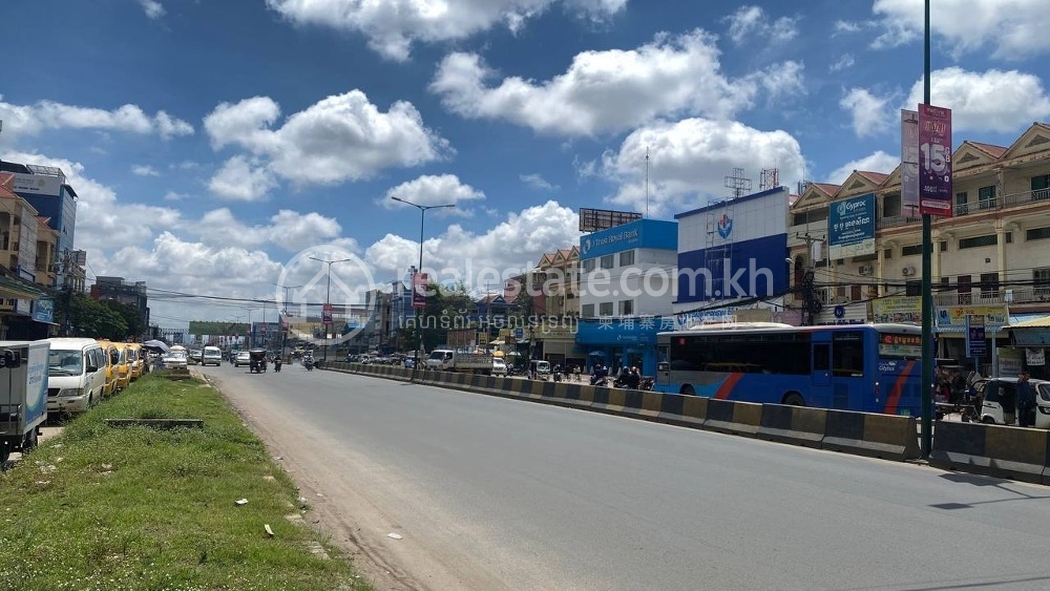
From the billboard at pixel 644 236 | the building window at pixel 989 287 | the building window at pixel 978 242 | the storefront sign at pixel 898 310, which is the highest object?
the billboard at pixel 644 236

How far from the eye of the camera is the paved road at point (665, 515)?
6.29m

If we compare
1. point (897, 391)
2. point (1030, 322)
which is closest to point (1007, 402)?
point (897, 391)

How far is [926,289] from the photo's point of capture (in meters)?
13.5

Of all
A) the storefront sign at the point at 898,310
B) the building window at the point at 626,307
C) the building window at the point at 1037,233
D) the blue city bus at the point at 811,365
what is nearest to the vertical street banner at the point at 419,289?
the blue city bus at the point at 811,365

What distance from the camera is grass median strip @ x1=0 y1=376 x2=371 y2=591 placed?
5066mm

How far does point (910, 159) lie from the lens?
1313cm

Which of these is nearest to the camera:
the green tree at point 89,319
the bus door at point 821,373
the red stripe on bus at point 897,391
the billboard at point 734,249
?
the red stripe on bus at point 897,391

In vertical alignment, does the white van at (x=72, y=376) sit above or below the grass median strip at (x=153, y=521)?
above

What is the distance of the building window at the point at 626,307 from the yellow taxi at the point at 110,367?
4414 centimetres

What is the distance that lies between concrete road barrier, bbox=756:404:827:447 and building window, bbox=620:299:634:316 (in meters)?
45.6

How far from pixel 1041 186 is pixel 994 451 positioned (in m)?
29.9

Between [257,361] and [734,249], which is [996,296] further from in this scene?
[257,361]

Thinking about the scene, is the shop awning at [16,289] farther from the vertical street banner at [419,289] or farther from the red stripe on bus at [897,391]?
the red stripe on bus at [897,391]

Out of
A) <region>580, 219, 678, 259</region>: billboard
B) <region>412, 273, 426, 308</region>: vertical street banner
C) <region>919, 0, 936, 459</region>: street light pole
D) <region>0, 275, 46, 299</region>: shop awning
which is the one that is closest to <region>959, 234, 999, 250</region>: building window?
<region>580, 219, 678, 259</region>: billboard
